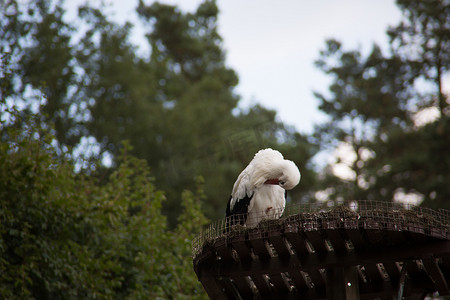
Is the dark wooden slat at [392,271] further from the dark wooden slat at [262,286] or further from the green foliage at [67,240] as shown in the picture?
the green foliage at [67,240]

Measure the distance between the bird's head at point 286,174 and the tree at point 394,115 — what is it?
13018 mm

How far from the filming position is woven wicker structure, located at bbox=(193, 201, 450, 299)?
823cm

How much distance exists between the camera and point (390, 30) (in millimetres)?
27406

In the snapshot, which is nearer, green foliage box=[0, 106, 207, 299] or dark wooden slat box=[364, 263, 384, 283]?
dark wooden slat box=[364, 263, 384, 283]

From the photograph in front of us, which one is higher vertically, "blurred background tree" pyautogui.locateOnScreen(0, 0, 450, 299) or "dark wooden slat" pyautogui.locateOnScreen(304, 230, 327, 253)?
"blurred background tree" pyautogui.locateOnScreen(0, 0, 450, 299)

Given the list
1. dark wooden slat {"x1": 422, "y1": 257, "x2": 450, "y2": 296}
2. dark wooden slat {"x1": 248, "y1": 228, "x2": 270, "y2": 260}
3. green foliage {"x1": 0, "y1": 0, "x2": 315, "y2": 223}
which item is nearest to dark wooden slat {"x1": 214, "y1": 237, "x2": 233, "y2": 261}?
dark wooden slat {"x1": 248, "y1": 228, "x2": 270, "y2": 260}

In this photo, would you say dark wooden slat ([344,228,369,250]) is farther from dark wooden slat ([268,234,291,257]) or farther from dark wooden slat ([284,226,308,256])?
dark wooden slat ([268,234,291,257])

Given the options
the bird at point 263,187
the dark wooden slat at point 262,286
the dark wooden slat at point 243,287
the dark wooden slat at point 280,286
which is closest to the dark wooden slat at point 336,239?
the dark wooden slat at point 280,286

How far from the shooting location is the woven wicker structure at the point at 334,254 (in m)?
8.23

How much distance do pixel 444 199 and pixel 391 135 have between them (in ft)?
13.9

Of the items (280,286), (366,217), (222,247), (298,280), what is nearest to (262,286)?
(280,286)

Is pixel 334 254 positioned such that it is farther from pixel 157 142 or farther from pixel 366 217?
pixel 157 142

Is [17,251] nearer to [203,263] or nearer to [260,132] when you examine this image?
[203,263]

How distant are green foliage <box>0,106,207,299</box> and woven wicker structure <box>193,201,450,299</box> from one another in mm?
4445
